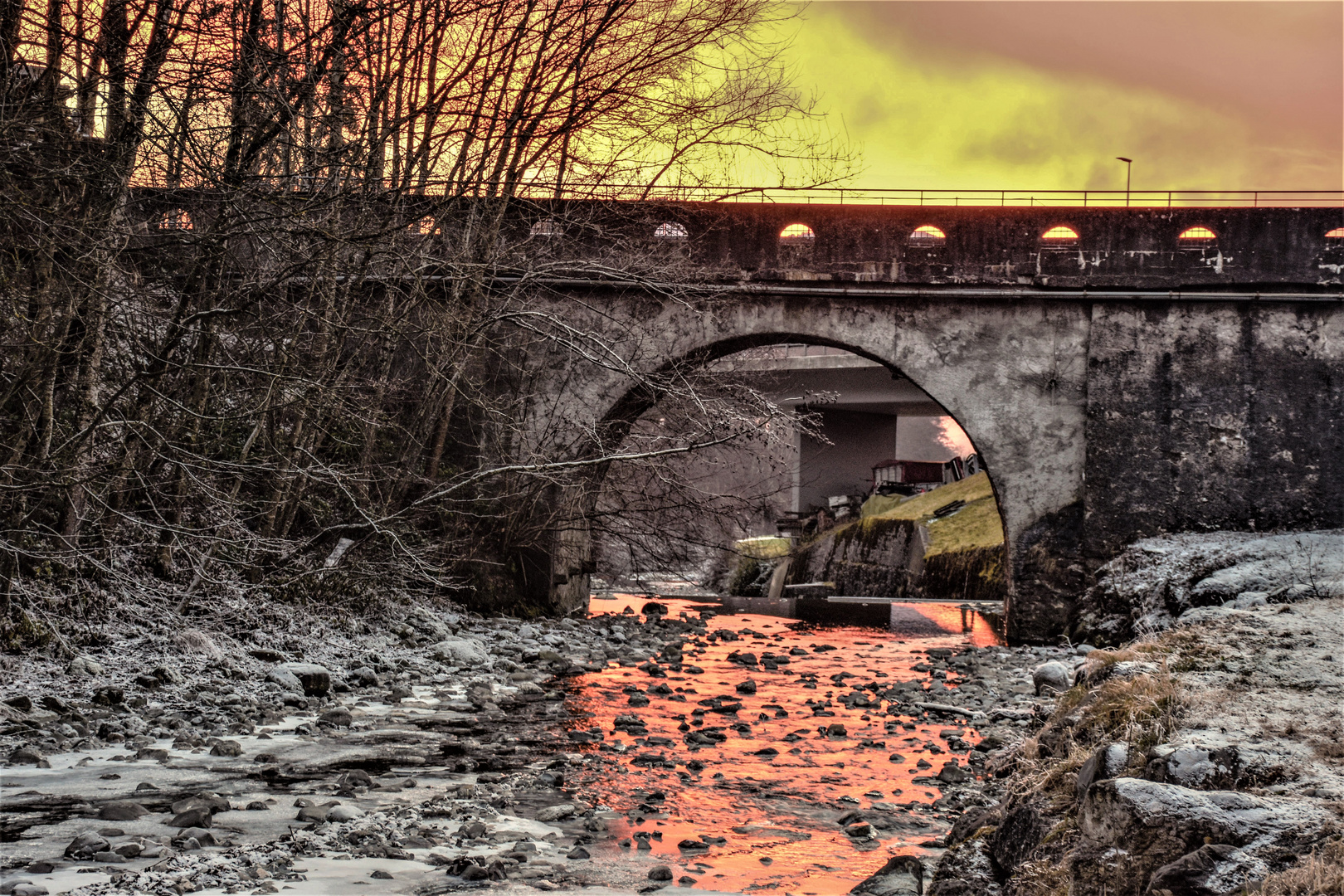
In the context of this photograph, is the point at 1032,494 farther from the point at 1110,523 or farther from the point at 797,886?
the point at 797,886

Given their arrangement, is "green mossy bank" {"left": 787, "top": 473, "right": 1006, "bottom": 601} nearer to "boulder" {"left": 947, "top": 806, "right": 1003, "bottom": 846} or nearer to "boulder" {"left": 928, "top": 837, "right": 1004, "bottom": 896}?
"boulder" {"left": 947, "top": 806, "right": 1003, "bottom": 846}

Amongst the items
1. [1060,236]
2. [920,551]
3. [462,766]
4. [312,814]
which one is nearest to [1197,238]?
[1060,236]

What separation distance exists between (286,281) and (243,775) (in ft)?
11.4

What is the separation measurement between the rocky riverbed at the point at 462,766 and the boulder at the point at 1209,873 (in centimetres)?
133

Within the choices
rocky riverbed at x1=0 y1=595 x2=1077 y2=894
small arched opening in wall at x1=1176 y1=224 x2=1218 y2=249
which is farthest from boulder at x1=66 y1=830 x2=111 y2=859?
small arched opening in wall at x1=1176 y1=224 x2=1218 y2=249

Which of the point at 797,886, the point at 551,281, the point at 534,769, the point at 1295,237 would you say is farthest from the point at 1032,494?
the point at 797,886

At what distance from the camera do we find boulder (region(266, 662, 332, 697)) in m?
7.61

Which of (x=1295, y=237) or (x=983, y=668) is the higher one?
(x=1295, y=237)

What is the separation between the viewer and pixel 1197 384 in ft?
43.4

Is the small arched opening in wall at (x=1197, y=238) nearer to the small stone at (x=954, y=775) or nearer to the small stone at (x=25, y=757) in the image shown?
the small stone at (x=954, y=775)

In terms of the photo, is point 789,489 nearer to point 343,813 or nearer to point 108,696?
point 108,696

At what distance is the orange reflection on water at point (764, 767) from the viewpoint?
462 centimetres

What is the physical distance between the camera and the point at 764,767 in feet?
20.9

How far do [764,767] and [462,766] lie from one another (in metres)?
1.77
